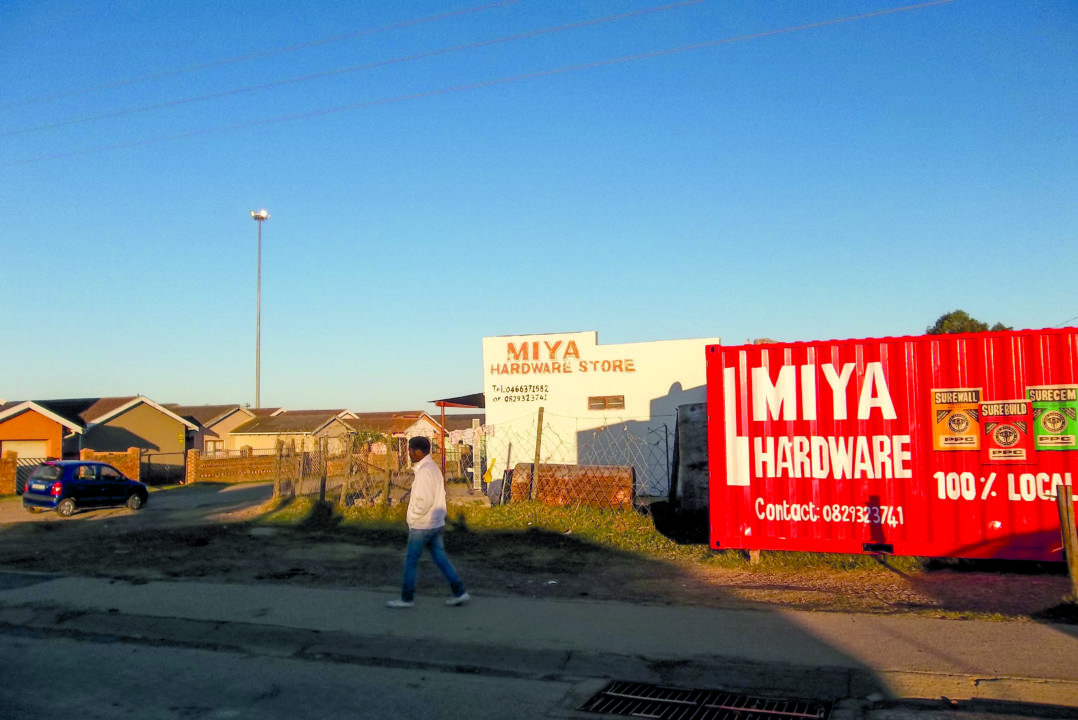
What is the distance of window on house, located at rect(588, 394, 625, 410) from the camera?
1009 inches

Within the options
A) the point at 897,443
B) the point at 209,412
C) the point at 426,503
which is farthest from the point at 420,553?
the point at 209,412

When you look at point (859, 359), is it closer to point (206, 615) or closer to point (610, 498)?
point (610, 498)

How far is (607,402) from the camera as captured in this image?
2575cm

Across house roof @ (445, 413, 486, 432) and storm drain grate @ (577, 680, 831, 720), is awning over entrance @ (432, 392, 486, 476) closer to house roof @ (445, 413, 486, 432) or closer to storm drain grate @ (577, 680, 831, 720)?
storm drain grate @ (577, 680, 831, 720)

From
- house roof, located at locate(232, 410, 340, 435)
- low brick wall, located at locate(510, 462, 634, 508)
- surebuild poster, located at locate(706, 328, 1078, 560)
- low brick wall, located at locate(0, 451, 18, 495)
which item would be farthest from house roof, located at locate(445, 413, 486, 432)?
surebuild poster, located at locate(706, 328, 1078, 560)

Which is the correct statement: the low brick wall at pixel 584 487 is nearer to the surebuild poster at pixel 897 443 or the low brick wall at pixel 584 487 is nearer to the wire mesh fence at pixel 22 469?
the surebuild poster at pixel 897 443

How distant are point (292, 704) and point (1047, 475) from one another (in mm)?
7995

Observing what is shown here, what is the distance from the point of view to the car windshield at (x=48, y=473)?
68.9 feet

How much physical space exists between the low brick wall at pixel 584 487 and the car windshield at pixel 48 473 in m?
13.0

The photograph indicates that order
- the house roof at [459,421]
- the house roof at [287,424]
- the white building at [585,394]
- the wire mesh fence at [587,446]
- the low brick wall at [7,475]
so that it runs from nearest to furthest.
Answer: the wire mesh fence at [587,446], the white building at [585,394], the low brick wall at [7,475], the house roof at [287,424], the house roof at [459,421]

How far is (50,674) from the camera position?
6266 mm

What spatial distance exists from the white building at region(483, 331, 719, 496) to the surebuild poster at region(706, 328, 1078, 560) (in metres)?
13.4

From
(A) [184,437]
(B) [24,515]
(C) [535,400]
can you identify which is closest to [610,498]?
(C) [535,400]

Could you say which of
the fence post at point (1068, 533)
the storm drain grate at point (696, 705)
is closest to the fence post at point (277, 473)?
the storm drain grate at point (696, 705)
